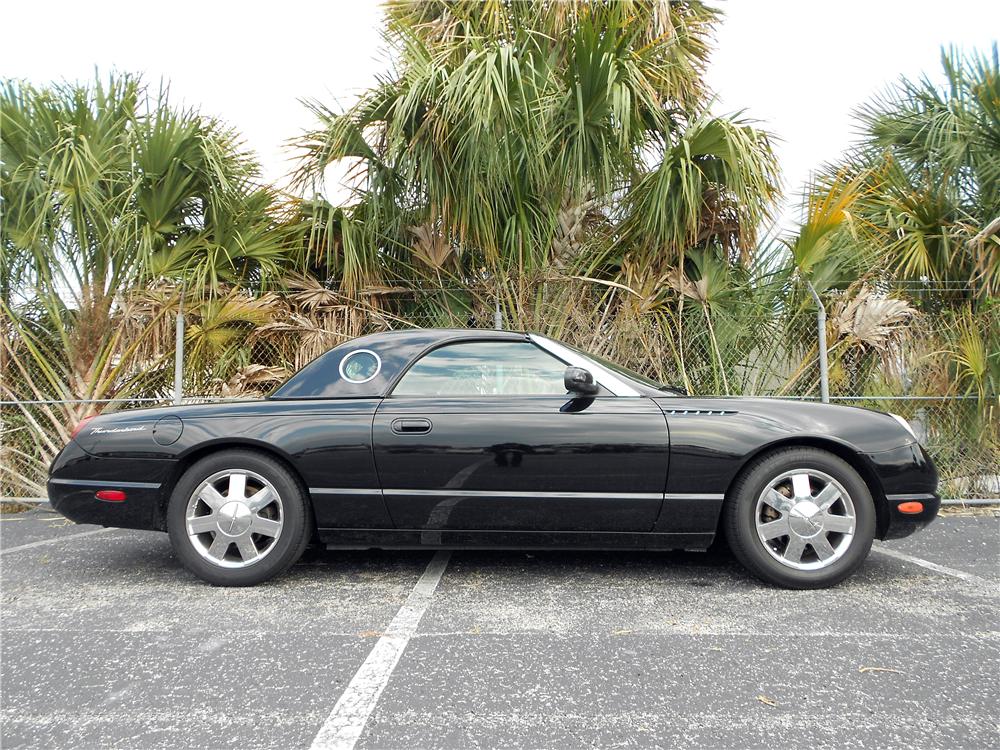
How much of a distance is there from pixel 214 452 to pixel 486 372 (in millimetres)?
1434

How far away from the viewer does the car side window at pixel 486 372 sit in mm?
3303

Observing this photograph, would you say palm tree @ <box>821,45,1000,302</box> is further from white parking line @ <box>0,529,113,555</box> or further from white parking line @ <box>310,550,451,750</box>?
white parking line @ <box>0,529,113,555</box>

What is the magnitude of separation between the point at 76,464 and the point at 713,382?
4739mm

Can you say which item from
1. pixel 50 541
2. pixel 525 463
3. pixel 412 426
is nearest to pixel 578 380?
pixel 525 463

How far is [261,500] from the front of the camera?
10.4ft

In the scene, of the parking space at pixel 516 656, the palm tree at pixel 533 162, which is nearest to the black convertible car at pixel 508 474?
the parking space at pixel 516 656

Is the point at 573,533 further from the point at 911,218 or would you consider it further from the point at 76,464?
the point at 911,218

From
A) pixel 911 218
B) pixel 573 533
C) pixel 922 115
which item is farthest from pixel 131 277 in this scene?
pixel 922 115

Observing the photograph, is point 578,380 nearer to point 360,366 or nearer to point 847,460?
point 360,366

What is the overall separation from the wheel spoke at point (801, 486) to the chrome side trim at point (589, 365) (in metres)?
0.83

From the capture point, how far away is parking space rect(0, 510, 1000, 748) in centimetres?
189

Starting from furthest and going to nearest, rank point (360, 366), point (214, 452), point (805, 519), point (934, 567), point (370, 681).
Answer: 1. point (934, 567)
2. point (360, 366)
3. point (214, 452)
4. point (805, 519)
5. point (370, 681)

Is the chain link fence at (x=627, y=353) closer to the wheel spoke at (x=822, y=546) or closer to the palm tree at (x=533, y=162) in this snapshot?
the palm tree at (x=533, y=162)

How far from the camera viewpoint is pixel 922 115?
6.75 meters
